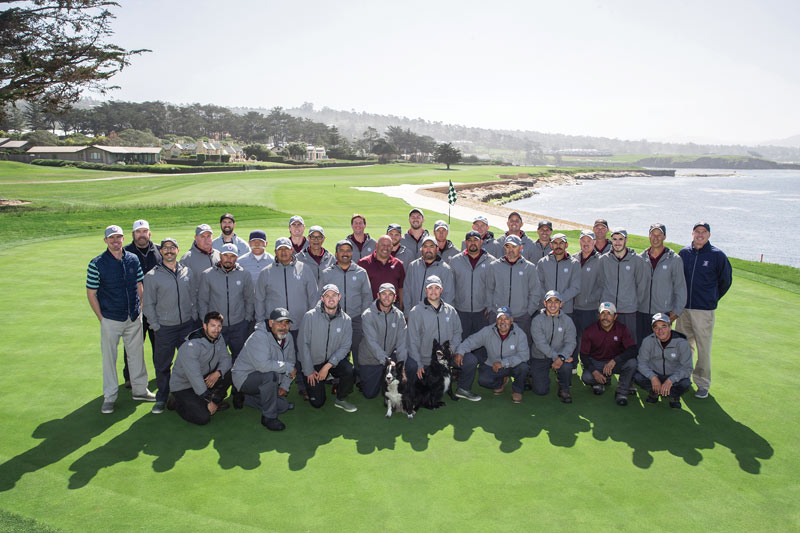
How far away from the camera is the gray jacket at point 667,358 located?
23.0ft

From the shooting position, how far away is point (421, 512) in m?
4.55

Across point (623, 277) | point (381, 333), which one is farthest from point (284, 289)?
point (623, 277)

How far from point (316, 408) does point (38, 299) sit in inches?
287

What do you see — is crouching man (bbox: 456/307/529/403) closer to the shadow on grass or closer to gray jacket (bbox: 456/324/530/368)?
gray jacket (bbox: 456/324/530/368)

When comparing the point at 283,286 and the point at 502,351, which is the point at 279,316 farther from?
the point at 502,351

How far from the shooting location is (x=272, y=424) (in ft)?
20.1

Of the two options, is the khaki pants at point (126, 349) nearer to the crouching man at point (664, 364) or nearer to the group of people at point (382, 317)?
the group of people at point (382, 317)

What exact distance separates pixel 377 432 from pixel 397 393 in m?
0.59

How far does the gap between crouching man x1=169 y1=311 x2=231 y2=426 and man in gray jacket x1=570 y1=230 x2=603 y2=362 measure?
17.9 feet

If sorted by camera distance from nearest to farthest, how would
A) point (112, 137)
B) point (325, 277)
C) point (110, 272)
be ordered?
point (110, 272) < point (325, 277) < point (112, 137)

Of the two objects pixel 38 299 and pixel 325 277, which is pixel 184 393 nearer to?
pixel 325 277

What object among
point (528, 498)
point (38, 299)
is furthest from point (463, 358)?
point (38, 299)

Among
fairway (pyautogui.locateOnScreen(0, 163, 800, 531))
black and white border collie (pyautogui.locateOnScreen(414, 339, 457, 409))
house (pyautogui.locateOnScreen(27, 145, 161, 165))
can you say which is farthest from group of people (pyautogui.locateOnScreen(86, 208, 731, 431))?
house (pyautogui.locateOnScreen(27, 145, 161, 165))

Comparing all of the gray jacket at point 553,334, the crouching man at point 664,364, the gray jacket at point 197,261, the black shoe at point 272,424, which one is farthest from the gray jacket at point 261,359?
the crouching man at point 664,364
